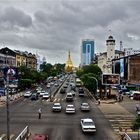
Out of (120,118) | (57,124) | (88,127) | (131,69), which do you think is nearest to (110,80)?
(120,118)

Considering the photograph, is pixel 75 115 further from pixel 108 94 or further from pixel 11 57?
pixel 11 57

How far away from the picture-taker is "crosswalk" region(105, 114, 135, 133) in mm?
48222

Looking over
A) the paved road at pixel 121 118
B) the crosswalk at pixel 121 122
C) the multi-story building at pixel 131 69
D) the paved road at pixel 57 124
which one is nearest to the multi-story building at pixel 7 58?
the multi-story building at pixel 131 69

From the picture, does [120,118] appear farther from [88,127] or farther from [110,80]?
[110,80]

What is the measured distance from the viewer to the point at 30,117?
58625 millimetres

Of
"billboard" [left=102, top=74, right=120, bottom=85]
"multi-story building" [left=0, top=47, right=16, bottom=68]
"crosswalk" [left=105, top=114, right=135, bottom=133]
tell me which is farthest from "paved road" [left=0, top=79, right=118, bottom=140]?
"multi-story building" [left=0, top=47, right=16, bottom=68]

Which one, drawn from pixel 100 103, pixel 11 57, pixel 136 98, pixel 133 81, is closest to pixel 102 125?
pixel 100 103

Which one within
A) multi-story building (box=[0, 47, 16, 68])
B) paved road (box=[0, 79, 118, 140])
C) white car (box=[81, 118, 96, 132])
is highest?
multi-story building (box=[0, 47, 16, 68])

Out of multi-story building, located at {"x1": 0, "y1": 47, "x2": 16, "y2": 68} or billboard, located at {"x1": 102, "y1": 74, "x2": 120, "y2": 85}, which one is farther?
multi-story building, located at {"x1": 0, "y1": 47, "x2": 16, "y2": 68}

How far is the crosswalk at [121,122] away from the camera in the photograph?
48.2 metres

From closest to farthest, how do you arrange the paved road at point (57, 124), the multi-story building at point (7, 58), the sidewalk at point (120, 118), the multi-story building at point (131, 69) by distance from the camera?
the paved road at point (57, 124), the sidewalk at point (120, 118), the multi-story building at point (131, 69), the multi-story building at point (7, 58)

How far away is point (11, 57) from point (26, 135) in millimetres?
120438

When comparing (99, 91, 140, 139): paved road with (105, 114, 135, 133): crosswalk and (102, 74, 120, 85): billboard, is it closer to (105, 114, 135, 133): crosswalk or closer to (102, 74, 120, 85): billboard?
(105, 114, 135, 133): crosswalk

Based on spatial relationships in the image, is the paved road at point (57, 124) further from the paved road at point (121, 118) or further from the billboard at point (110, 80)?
the billboard at point (110, 80)
